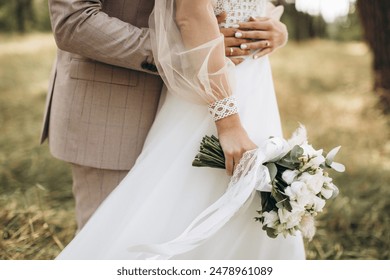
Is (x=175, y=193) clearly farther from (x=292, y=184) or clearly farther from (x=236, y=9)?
(x=236, y=9)

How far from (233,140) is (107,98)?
56cm

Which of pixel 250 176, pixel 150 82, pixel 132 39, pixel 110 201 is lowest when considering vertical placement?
pixel 110 201

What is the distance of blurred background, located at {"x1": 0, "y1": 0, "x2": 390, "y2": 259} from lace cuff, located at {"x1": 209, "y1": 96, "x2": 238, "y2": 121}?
5.16 ft

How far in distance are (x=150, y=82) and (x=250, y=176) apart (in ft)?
1.90

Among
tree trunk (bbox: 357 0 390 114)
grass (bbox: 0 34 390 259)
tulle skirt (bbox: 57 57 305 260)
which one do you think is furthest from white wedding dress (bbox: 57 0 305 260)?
tree trunk (bbox: 357 0 390 114)

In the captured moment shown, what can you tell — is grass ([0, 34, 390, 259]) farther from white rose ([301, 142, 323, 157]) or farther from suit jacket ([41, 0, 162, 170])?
white rose ([301, 142, 323, 157])

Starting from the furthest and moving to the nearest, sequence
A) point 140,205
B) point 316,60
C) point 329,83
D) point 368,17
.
→ point 316,60, point 329,83, point 368,17, point 140,205

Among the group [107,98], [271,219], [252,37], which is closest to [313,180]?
[271,219]

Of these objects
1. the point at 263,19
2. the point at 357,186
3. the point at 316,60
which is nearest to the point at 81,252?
the point at 263,19

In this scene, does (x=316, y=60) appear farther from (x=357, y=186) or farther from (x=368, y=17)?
(x=357, y=186)

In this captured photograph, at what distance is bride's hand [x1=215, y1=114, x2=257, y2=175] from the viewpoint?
157 centimetres

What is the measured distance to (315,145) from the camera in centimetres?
526

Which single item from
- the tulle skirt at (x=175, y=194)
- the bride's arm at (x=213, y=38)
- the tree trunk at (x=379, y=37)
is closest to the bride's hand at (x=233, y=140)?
the bride's arm at (x=213, y=38)
